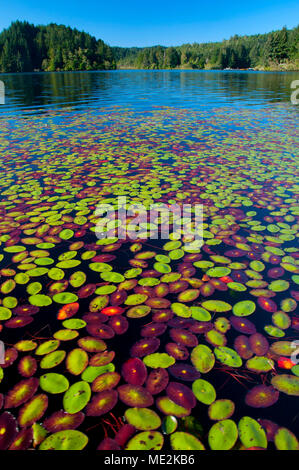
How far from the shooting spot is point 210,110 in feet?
46.6

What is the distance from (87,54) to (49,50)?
15.1m

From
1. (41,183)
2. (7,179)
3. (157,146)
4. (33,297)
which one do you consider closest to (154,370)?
(33,297)

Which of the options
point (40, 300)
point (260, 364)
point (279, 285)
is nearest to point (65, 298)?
point (40, 300)

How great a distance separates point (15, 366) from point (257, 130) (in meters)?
10.5

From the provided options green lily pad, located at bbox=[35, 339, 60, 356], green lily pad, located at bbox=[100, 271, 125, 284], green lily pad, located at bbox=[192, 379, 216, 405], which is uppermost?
green lily pad, located at bbox=[100, 271, 125, 284]

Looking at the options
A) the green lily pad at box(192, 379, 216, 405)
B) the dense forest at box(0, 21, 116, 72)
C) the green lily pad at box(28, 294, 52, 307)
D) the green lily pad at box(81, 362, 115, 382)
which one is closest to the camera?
the green lily pad at box(192, 379, 216, 405)

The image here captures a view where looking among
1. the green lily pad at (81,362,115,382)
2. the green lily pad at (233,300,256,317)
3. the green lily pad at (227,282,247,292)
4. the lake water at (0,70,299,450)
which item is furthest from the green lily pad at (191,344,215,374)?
the green lily pad at (227,282,247,292)

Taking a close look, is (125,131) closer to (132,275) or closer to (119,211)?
(119,211)

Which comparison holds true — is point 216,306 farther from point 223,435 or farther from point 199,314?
point 223,435

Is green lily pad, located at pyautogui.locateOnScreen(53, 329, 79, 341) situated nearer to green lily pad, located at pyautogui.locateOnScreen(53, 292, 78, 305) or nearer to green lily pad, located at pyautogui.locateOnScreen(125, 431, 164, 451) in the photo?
green lily pad, located at pyautogui.locateOnScreen(53, 292, 78, 305)

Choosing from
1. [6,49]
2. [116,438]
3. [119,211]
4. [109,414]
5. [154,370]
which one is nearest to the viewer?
[116,438]

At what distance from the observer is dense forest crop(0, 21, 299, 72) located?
82062 millimetres

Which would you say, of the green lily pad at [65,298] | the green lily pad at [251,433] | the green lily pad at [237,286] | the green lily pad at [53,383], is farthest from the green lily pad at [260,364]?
the green lily pad at [65,298]

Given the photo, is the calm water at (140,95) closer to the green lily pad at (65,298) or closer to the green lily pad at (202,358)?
the green lily pad at (65,298)
